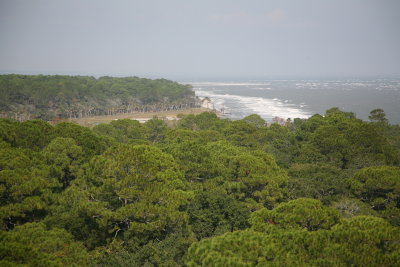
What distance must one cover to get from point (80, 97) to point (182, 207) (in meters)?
76.7

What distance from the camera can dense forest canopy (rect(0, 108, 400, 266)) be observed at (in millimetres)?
8781

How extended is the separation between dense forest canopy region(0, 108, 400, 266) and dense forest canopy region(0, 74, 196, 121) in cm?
5690

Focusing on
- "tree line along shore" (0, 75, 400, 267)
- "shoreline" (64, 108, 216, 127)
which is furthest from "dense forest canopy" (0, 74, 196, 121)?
"tree line along shore" (0, 75, 400, 267)

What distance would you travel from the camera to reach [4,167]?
13.3 meters

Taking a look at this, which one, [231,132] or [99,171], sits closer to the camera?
[99,171]

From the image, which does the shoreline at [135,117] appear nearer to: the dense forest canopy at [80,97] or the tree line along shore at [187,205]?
the dense forest canopy at [80,97]

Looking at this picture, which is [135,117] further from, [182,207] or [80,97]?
[182,207]

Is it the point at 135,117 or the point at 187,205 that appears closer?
the point at 187,205

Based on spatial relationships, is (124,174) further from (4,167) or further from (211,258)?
(211,258)

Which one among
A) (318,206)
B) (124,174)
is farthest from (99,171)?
(318,206)

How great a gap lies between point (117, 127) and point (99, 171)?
24.5m

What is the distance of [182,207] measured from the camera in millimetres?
14094

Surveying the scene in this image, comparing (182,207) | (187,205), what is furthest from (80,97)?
(182,207)

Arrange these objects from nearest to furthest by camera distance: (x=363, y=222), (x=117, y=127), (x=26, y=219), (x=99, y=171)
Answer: (x=363, y=222), (x=26, y=219), (x=99, y=171), (x=117, y=127)
